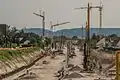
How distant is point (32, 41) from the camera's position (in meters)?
118

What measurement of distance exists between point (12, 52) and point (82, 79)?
120 feet

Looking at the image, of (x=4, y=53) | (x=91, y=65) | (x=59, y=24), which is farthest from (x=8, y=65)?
(x=59, y=24)

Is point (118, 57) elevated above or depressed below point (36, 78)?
above

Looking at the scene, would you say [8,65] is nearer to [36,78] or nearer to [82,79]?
[36,78]

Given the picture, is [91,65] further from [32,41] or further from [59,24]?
[59,24]

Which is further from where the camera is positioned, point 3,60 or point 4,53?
point 4,53

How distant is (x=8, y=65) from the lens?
2103 inches

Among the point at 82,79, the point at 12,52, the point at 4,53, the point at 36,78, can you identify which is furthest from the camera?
the point at 12,52

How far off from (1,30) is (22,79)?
8776cm

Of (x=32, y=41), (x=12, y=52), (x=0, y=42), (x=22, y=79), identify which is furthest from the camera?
(x=32, y=41)

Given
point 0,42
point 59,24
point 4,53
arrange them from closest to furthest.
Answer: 1. point 4,53
2. point 0,42
3. point 59,24

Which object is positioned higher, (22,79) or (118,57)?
(118,57)

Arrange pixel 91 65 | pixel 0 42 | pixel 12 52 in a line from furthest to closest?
1. pixel 0 42
2. pixel 12 52
3. pixel 91 65

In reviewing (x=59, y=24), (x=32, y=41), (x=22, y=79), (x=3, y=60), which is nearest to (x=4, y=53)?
(x=3, y=60)
